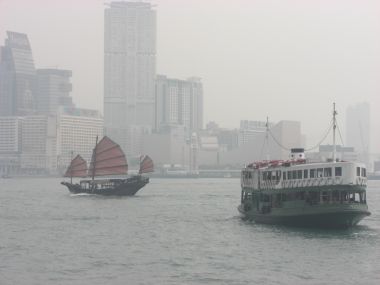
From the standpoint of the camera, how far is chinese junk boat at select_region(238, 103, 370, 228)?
50094 mm

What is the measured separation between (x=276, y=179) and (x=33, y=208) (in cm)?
3452

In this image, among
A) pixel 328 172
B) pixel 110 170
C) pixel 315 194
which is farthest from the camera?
pixel 110 170

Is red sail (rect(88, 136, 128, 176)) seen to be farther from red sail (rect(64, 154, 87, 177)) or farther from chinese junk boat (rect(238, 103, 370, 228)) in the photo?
chinese junk boat (rect(238, 103, 370, 228))

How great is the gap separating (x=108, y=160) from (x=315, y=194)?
60112mm

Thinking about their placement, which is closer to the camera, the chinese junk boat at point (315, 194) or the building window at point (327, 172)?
the chinese junk boat at point (315, 194)

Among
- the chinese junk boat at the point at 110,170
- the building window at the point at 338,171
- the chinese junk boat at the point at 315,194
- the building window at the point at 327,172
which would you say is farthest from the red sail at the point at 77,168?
the building window at the point at 338,171

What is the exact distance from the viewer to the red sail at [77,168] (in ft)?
381

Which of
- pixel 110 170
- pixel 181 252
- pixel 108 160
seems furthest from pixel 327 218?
pixel 108 160

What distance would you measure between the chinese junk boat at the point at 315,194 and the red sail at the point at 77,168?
6300cm

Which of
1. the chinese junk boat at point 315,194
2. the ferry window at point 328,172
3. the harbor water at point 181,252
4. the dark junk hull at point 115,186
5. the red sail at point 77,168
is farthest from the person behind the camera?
the red sail at point 77,168

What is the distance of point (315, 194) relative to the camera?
5112 cm

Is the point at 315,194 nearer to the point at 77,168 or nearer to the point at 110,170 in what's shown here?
the point at 110,170

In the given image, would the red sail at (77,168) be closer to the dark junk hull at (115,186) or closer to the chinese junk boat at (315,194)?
the dark junk hull at (115,186)

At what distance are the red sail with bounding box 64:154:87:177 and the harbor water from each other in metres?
50.1
